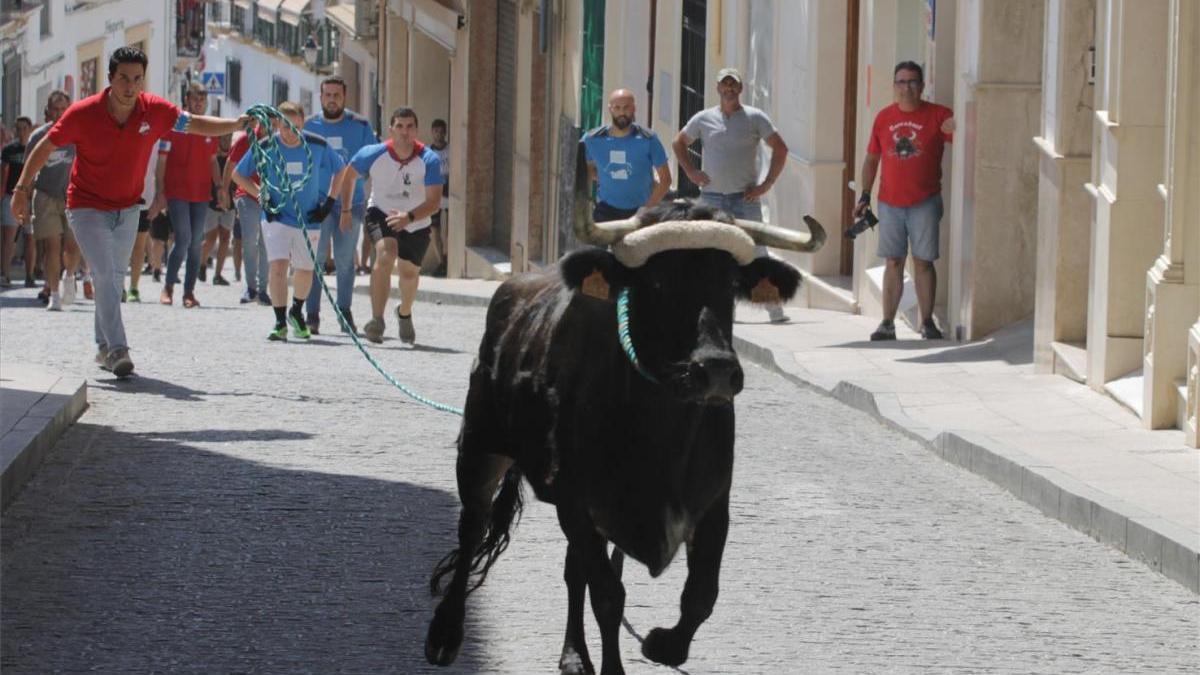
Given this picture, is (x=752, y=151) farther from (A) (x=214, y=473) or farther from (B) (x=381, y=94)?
(B) (x=381, y=94)

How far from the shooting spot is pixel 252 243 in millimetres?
21391

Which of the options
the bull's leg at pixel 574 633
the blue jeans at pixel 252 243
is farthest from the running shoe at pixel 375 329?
the bull's leg at pixel 574 633

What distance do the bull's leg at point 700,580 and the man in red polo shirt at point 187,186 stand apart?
14659mm

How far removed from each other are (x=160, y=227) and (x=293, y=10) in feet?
136

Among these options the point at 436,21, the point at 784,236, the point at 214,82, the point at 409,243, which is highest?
the point at 436,21

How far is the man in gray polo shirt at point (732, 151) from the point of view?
64.2 ft

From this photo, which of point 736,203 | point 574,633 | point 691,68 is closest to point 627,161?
point 736,203

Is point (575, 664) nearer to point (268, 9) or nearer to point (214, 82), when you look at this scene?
point (268, 9)

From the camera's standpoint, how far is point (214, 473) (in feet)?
37.6

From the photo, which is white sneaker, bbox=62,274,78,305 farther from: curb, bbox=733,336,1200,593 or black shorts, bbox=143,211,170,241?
curb, bbox=733,336,1200,593

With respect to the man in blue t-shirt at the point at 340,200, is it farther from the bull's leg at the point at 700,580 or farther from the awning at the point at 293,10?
the awning at the point at 293,10

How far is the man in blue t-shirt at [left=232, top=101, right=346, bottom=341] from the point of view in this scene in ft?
59.8

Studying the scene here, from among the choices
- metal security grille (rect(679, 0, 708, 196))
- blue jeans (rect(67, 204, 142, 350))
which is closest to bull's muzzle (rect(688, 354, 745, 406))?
blue jeans (rect(67, 204, 142, 350))

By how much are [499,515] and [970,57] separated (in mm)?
10269
